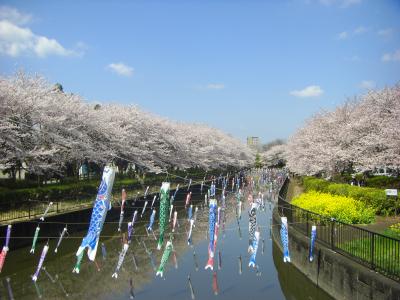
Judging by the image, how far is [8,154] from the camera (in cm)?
2083

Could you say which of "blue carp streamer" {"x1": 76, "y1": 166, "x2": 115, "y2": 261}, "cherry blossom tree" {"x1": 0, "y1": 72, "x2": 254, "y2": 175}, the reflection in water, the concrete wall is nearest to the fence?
the concrete wall

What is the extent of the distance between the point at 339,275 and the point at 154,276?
6.73m

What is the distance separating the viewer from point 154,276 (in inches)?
595

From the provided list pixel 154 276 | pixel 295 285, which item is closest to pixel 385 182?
pixel 295 285

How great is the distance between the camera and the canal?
1330cm

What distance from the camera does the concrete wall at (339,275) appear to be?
29.8 feet

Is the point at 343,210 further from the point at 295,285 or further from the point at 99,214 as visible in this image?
the point at 99,214

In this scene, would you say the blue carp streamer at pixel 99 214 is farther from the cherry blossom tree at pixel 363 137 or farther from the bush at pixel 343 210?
the cherry blossom tree at pixel 363 137

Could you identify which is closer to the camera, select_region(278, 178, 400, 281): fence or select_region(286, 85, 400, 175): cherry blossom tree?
select_region(278, 178, 400, 281): fence

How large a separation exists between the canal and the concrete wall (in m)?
0.47

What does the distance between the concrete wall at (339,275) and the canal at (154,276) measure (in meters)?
0.47

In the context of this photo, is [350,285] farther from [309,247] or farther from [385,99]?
[385,99]

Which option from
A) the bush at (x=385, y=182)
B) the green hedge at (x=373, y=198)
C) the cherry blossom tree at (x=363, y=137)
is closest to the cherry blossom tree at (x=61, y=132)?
the green hedge at (x=373, y=198)

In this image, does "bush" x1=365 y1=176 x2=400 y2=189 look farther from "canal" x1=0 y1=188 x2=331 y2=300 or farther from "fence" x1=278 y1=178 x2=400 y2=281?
"fence" x1=278 y1=178 x2=400 y2=281
